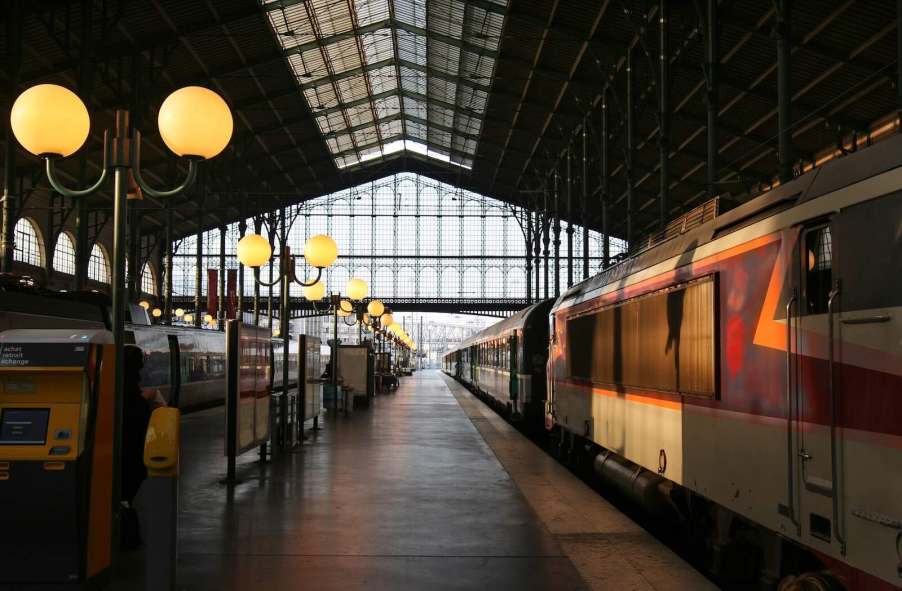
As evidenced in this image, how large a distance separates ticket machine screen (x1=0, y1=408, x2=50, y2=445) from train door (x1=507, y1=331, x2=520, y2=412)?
17.9 m

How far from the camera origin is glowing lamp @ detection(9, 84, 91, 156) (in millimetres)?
7062

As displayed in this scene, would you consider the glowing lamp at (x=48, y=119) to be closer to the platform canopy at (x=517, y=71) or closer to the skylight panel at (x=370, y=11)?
the platform canopy at (x=517, y=71)

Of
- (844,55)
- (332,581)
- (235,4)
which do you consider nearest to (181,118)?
(332,581)

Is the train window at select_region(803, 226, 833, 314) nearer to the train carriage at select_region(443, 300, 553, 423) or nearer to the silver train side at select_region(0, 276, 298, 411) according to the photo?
the silver train side at select_region(0, 276, 298, 411)

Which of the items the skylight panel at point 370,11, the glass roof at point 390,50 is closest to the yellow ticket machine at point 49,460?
the glass roof at point 390,50

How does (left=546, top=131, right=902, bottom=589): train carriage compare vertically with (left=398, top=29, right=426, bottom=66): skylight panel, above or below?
below

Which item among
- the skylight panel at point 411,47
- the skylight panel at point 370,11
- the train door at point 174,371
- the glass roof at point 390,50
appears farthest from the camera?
the skylight panel at point 411,47

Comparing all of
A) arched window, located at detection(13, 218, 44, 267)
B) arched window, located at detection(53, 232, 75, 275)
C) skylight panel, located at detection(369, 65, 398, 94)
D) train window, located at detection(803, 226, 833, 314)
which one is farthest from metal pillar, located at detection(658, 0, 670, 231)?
arched window, located at detection(53, 232, 75, 275)

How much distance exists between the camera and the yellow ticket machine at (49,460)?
5.58m

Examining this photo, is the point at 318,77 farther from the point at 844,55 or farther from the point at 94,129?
the point at 844,55

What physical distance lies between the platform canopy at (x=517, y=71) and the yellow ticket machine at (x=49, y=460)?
1411cm

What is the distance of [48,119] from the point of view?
7.09m

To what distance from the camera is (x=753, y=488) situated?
6.34 m

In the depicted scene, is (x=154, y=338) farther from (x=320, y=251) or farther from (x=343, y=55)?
(x=343, y=55)
